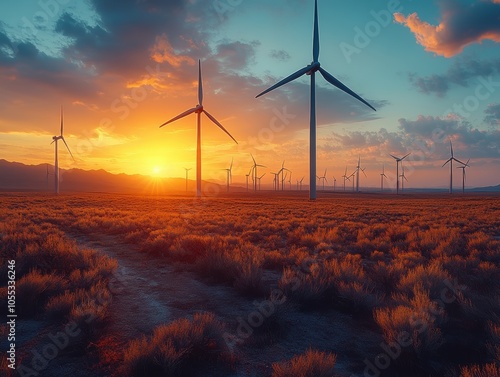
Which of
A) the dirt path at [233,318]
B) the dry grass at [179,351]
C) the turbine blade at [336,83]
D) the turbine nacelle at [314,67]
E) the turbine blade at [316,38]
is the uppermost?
the turbine blade at [316,38]

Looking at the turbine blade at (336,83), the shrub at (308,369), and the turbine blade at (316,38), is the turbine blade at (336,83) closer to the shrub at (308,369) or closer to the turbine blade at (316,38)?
the turbine blade at (316,38)

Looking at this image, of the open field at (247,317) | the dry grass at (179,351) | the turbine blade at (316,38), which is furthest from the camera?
the turbine blade at (316,38)

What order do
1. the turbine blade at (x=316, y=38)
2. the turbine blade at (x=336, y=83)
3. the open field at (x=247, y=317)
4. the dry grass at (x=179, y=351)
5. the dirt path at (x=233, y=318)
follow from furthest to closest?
the turbine blade at (x=316, y=38) < the turbine blade at (x=336, y=83) < the dirt path at (x=233, y=318) < the open field at (x=247, y=317) < the dry grass at (x=179, y=351)

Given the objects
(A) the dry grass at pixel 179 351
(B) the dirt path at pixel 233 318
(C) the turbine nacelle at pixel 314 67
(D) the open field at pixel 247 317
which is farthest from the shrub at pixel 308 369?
(C) the turbine nacelle at pixel 314 67

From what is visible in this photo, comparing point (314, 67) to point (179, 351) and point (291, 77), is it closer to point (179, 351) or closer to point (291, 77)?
point (291, 77)

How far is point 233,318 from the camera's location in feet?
24.8

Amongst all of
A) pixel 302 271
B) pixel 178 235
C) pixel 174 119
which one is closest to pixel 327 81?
pixel 174 119

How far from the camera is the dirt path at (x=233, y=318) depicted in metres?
6.05

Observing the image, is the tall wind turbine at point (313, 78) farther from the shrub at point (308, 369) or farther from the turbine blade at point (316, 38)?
the shrub at point (308, 369)

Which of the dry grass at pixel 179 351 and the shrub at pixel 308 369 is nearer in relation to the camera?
the shrub at pixel 308 369

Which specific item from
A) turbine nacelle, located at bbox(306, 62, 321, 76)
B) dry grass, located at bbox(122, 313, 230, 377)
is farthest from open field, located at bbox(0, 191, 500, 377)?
turbine nacelle, located at bbox(306, 62, 321, 76)

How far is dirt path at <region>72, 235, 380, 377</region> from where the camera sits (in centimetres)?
605

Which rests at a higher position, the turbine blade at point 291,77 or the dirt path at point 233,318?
the turbine blade at point 291,77

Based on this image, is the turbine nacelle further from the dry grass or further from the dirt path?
the dry grass
